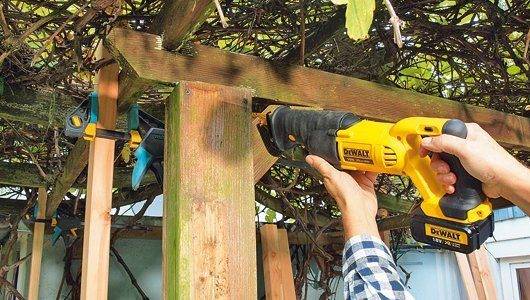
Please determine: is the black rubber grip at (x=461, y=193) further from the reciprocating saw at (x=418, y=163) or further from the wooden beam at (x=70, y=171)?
the wooden beam at (x=70, y=171)

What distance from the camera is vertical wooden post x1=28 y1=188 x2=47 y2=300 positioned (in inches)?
92.6

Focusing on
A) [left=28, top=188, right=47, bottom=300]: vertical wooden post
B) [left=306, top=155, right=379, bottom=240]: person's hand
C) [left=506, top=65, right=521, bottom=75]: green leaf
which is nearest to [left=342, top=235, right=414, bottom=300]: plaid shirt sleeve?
[left=306, top=155, right=379, bottom=240]: person's hand

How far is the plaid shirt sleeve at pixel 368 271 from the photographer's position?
2.97 feet

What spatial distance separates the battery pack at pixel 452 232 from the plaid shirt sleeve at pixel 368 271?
73mm

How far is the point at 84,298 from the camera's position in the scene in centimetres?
109

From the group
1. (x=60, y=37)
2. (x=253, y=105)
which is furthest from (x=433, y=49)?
(x=60, y=37)

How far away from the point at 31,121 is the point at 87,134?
0.50 meters

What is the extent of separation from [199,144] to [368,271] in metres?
0.36

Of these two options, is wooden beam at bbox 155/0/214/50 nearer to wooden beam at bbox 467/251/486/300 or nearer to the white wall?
wooden beam at bbox 467/251/486/300

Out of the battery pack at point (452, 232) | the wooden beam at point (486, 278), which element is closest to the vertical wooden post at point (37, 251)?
the battery pack at point (452, 232)

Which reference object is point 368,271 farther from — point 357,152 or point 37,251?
point 37,251

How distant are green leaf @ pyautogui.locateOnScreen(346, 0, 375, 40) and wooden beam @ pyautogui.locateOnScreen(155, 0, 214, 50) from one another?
288mm

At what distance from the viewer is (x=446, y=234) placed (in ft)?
2.77

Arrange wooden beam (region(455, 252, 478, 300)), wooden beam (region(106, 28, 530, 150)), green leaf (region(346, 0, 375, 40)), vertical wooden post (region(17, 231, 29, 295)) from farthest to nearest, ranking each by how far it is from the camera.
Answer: wooden beam (region(455, 252, 478, 300))
vertical wooden post (region(17, 231, 29, 295))
wooden beam (region(106, 28, 530, 150))
green leaf (region(346, 0, 375, 40))
